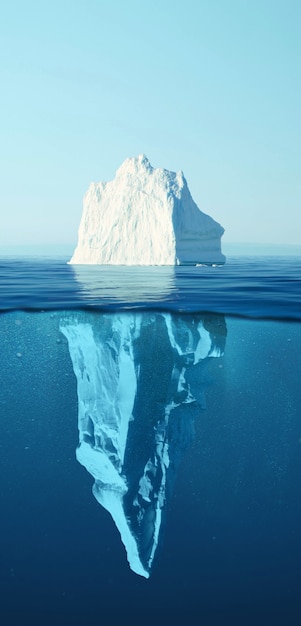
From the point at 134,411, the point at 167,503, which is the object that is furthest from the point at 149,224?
the point at 167,503

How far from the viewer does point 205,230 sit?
30.5 metres

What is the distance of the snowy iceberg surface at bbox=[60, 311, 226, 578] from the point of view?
12555mm

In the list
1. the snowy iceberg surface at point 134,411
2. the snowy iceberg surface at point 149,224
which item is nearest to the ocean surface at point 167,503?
the snowy iceberg surface at point 134,411

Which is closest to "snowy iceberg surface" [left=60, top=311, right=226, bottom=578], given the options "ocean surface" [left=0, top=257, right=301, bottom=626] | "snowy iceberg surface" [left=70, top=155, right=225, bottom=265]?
"ocean surface" [left=0, top=257, right=301, bottom=626]

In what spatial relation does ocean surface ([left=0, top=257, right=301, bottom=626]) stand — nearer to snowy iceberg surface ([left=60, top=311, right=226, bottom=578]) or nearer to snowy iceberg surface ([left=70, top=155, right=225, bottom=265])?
snowy iceberg surface ([left=60, top=311, right=226, bottom=578])

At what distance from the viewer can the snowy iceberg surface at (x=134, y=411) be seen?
41.2 ft

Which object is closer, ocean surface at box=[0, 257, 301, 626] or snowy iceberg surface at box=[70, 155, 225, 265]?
ocean surface at box=[0, 257, 301, 626]

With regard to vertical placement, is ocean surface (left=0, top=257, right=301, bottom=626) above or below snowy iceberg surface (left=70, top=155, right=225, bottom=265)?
below

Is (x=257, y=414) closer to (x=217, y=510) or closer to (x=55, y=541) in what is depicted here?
(x=217, y=510)

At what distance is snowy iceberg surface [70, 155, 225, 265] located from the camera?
28.0m

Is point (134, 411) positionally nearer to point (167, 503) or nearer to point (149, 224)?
point (167, 503)

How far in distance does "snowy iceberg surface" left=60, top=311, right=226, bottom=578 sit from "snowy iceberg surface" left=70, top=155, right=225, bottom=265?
10.2 m

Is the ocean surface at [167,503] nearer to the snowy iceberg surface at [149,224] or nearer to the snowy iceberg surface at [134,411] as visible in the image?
the snowy iceberg surface at [134,411]

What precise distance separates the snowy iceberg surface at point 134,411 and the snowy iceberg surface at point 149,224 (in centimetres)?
1018
